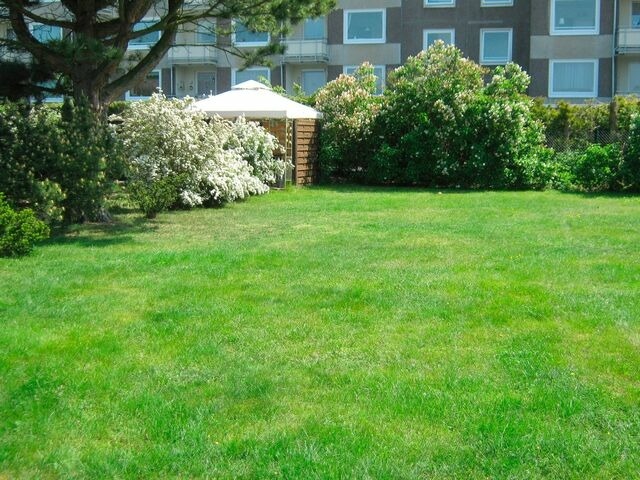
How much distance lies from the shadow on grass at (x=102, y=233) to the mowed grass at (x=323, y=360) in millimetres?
474

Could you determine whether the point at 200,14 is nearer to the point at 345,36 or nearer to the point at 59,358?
the point at 59,358

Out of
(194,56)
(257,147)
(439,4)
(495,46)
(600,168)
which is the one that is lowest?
(600,168)

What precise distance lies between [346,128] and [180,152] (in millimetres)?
6749

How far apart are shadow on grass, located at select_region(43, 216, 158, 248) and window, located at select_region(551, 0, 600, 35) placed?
1049 inches

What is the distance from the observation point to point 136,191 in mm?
13539

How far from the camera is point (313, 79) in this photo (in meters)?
38.5

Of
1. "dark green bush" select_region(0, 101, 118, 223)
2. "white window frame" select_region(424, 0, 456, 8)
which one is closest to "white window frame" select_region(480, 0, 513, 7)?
"white window frame" select_region(424, 0, 456, 8)

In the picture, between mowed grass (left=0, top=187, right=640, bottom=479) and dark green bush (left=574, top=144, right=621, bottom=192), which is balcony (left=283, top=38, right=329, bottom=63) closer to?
dark green bush (left=574, top=144, right=621, bottom=192)

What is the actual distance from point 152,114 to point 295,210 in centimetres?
334

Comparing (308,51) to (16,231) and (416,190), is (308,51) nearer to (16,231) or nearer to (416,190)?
(416,190)

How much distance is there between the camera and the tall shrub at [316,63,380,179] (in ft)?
68.1

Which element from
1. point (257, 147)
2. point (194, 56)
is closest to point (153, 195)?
point (257, 147)

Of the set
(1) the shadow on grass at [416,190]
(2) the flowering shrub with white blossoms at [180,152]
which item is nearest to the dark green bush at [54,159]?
(2) the flowering shrub with white blossoms at [180,152]

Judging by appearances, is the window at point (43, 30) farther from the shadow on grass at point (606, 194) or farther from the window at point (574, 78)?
the window at point (574, 78)
